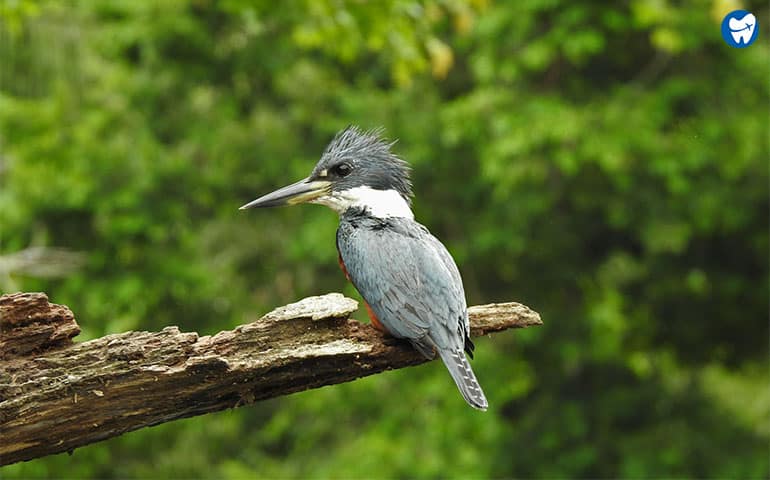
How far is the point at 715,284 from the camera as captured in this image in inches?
501

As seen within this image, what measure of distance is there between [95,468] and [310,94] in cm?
503

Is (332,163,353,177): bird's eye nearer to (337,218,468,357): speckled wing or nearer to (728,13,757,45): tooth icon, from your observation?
(337,218,468,357): speckled wing

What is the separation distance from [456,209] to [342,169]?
803cm

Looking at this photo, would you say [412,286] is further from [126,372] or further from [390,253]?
[126,372]

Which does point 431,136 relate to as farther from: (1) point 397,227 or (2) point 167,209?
(1) point 397,227

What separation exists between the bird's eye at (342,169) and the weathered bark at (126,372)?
1.25m

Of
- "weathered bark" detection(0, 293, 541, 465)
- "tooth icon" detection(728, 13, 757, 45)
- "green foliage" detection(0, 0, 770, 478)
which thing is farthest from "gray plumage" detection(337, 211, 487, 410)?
"tooth icon" detection(728, 13, 757, 45)

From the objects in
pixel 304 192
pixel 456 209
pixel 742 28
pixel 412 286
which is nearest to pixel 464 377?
pixel 412 286

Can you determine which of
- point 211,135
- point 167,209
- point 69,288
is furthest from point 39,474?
point 211,135

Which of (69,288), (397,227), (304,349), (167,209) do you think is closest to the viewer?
(304,349)

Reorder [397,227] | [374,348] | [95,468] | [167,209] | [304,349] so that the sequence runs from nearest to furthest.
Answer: [304,349], [374,348], [397,227], [167,209], [95,468]

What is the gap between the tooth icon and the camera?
9.19m

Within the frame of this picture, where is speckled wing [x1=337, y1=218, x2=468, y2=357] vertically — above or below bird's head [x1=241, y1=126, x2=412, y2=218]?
below

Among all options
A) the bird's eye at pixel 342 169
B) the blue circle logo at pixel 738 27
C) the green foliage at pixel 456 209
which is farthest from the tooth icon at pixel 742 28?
the bird's eye at pixel 342 169
